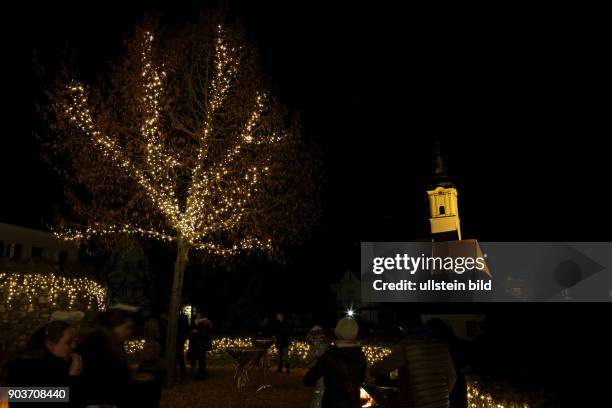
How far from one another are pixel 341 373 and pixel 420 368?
81 cm

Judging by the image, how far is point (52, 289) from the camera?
16.2 metres

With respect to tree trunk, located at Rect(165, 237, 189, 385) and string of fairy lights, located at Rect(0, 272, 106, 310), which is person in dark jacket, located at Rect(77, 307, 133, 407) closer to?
tree trunk, located at Rect(165, 237, 189, 385)

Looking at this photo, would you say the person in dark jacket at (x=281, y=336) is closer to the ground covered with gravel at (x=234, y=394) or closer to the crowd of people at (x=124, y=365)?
the ground covered with gravel at (x=234, y=394)

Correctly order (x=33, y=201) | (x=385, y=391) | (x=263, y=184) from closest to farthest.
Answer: (x=385, y=391), (x=263, y=184), (x=33, y=201)

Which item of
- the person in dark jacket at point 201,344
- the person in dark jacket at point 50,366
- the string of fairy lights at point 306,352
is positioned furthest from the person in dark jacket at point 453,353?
the person in dark jacket at point 201,344

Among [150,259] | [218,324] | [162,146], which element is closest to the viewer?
[162,146]

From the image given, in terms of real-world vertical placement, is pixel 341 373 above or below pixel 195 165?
below

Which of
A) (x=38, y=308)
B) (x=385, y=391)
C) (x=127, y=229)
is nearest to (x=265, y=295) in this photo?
(x=38, y=308)

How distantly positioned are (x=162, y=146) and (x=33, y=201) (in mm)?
11557

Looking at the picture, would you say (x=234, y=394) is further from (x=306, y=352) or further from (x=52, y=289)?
(x=52, y=289)

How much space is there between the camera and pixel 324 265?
54.0 meters

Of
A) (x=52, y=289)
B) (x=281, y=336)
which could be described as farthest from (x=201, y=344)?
(x=52, y=289)

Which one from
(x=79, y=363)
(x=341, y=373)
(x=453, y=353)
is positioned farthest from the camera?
(x=453, y=353)

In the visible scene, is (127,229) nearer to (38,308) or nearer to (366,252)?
(38,308)
